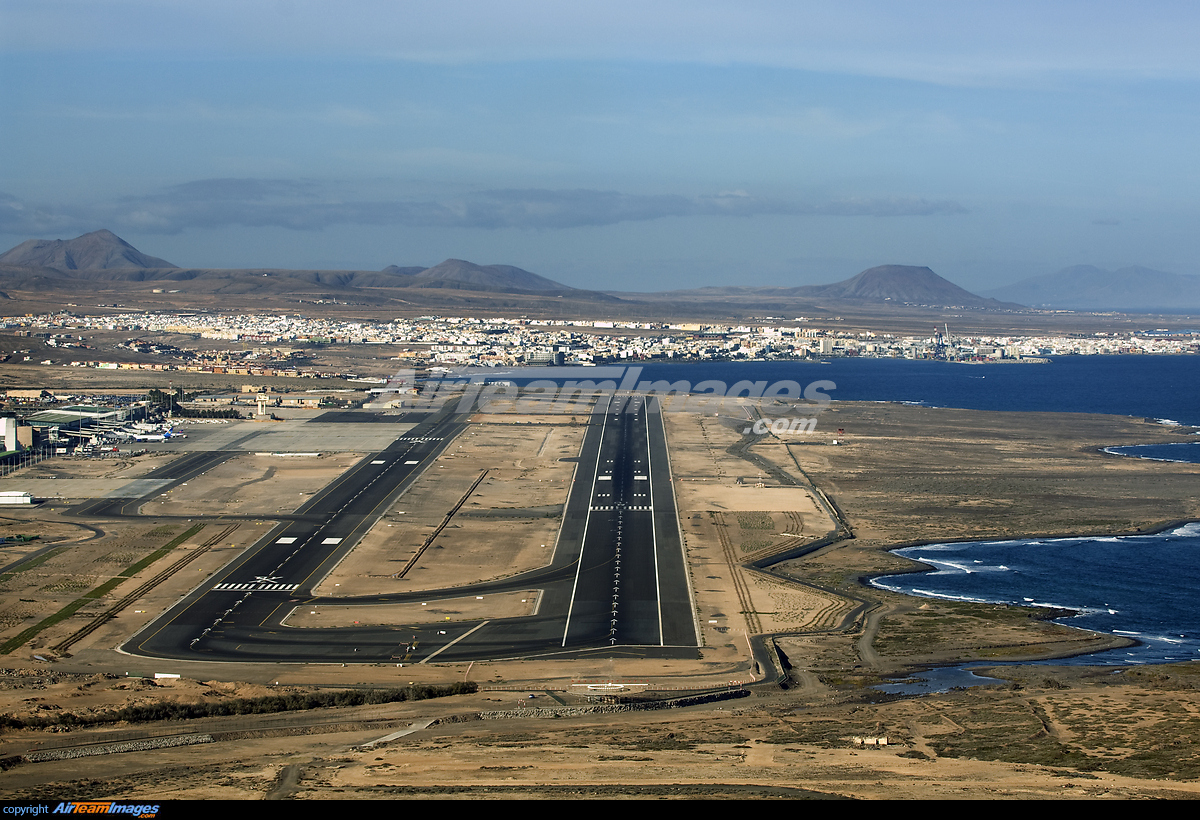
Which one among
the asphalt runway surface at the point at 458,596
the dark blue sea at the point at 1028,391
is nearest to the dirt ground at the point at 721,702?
the asphalt runway surface at the point at 458,596

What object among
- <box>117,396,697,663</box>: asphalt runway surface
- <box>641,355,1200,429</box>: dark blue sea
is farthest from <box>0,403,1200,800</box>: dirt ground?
<box>641,355,1200,429</box>: dark blue sea

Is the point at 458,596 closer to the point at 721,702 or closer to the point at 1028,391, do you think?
the point at 721,702

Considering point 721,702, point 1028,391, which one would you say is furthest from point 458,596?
point 1028,391

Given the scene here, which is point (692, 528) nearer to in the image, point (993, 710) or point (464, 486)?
point (464, 486)

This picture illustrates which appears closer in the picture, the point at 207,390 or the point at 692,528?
the point at 692,528

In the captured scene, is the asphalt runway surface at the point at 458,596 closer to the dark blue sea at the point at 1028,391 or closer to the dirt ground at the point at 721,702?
the dirt ground at the point at 721,702
